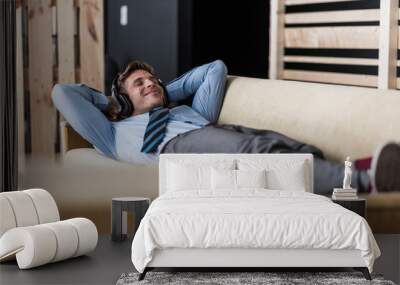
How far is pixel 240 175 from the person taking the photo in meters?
5.87

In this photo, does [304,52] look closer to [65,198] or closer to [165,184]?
[165,184]

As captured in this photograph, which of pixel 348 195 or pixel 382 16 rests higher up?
pixel 382 16

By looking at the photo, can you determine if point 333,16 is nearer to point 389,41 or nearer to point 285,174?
point 389,41

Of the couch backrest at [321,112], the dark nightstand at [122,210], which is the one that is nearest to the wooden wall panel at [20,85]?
the dark nightstand at [122,210]

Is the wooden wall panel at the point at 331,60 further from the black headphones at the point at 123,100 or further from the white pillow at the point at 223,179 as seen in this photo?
the white pillow at the point at 223,179

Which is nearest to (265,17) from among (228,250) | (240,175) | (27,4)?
(240,175)

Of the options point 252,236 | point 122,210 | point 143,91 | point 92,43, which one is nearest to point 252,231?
point 252,236

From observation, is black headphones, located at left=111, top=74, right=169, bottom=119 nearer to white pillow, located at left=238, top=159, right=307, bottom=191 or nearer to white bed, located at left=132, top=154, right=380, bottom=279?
white pillow, located at left=238, top=159, right=307, bottom=191

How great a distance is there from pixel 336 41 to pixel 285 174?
120 centimetres

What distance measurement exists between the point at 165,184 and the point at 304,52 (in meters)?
1.55

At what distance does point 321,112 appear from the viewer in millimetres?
6137

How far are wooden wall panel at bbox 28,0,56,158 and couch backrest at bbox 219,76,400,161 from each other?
142 centimetres

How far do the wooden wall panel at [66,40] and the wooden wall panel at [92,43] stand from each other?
0.07 metres

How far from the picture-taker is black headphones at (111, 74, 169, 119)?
6.48m
